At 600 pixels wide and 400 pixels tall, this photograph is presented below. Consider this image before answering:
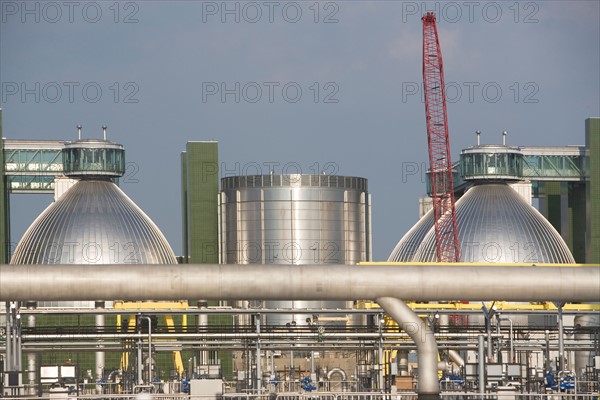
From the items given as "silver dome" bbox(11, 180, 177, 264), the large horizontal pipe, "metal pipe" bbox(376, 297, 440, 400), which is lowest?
"metal pipe" bbox(376, 297, 440, 400)

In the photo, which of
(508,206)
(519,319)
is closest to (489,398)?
(519,319)

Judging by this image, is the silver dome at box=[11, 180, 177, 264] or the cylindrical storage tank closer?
the silver dome at box=[11, 180, 177, 264]

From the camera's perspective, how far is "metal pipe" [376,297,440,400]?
151 feet

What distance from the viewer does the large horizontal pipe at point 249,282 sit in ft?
151

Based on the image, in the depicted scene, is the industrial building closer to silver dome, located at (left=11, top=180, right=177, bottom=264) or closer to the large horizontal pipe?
silver dome, located at (left=11, top=180, right=177, bottom=264)

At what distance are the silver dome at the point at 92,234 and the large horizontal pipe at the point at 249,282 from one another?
93.6m

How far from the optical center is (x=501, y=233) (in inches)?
5925

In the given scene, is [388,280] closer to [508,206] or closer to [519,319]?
[519,319]

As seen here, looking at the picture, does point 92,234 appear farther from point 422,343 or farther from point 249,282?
point 422,343

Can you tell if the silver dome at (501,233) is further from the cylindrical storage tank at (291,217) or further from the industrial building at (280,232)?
the cylindrical storage tank at (291,217)

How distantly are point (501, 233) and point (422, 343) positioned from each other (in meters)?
106

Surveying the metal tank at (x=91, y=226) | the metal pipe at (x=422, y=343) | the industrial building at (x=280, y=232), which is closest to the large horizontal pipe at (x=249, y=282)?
the metal pipe at (x=422, y=343)

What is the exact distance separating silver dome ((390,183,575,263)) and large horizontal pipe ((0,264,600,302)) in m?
101

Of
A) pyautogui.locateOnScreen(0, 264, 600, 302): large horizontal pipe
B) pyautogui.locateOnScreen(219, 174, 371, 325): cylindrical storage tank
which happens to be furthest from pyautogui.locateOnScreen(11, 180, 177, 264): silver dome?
pyautogui.locateOnScreen(0, 264, 600, 302): large horizontal pipe
